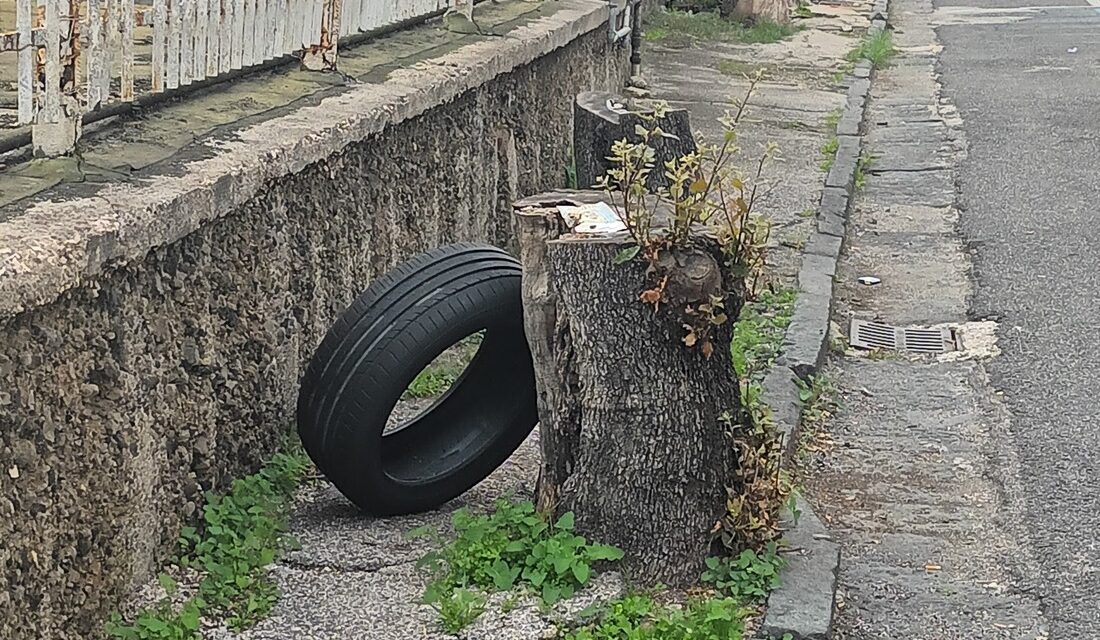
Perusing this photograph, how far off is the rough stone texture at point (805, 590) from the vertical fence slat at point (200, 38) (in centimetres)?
241

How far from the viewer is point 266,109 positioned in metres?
5.38

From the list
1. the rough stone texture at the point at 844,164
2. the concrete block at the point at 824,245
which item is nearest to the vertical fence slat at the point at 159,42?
the concrete block at the point at 824,245

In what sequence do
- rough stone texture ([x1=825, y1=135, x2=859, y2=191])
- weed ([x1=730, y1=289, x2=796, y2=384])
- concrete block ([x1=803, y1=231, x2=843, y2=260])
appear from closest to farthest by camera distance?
1. weed ([x1=730, y1=289, x2=796, y2=384])
2. concrete block ([x1=803, y1=231, x2=843, y2=260])
3. rough stone texture ([x1=825, y1=135, x2=859, y2=191])

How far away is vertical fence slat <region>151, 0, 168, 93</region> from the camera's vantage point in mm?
4766

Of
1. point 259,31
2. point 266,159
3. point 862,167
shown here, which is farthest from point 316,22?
point 862,167

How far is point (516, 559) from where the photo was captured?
429cm

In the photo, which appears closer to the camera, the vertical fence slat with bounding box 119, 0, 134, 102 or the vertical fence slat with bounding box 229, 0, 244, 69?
the vertical fence slat with bounding box 119, 0, 134, 102

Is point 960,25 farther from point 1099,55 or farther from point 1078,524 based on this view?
point 1078,524

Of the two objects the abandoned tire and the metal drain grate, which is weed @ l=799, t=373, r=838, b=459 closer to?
the metal drain grate

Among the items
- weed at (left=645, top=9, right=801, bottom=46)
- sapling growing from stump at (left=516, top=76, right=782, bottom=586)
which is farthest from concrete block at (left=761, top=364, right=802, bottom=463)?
weed at (left=645, top=9, right=801, bottom=46)

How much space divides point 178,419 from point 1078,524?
2.80 m

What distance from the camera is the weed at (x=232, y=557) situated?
3.96 meters

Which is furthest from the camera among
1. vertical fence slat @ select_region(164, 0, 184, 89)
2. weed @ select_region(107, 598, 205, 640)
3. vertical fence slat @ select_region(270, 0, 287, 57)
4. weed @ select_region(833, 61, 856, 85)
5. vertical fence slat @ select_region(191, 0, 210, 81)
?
weed @ select_region(833, 61, 856, 85)

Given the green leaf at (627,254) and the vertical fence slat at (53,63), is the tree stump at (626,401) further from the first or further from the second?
the vertical fence slat at (53,63)
